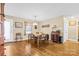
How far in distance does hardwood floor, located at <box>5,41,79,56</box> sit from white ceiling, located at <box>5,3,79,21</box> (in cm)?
59

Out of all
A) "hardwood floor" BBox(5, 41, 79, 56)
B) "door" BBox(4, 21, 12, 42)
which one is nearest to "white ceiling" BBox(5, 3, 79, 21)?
"door" BBox(4, 21, 12, 42)

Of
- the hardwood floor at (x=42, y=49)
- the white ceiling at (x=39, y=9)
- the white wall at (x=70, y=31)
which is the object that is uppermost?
the white ceiling at (x=39, y=9)

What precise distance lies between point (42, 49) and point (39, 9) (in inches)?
32.0

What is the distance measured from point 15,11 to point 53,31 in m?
0.87

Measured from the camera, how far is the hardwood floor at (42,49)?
215 cm

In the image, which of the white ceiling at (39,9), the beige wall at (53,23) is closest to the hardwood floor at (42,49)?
the beige wall at (53,23)

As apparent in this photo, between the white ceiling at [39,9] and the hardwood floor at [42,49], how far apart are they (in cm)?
59

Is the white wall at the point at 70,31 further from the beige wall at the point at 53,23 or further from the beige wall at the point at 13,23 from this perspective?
the beige wall at the point at 13,23

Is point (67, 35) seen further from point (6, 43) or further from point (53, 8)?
→ point (6, 43)

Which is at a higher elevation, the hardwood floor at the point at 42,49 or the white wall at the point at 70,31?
the white wall at the point at 70,31

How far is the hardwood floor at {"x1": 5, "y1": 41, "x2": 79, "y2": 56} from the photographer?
2.15 metres

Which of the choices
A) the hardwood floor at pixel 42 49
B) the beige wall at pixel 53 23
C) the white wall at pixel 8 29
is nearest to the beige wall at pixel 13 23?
the white wall at pixel 8 29

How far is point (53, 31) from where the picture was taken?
2.24 metres

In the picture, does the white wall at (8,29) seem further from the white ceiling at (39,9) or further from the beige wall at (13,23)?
the white ceiling at (39,9)
